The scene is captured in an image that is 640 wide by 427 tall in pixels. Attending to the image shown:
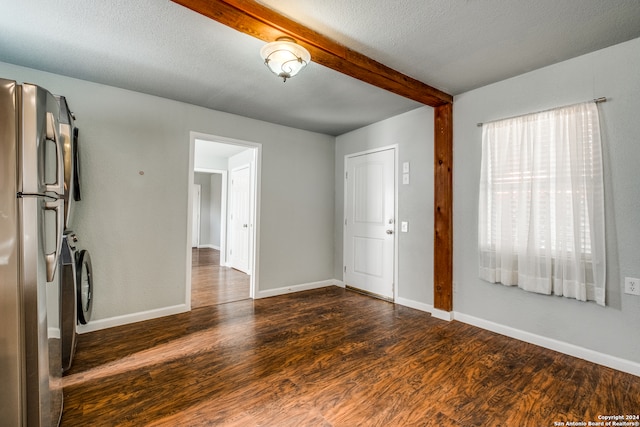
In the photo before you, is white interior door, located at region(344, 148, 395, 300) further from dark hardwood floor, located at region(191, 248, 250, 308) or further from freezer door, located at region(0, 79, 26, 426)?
freezer door, located at region(0, 79, 26, 426)

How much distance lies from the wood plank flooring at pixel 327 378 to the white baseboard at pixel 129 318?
87 mm

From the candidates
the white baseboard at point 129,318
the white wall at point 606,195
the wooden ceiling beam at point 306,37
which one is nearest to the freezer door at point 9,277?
the wooden ceiling beam at point 306,37

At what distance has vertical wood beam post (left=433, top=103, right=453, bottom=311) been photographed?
10.6 ft

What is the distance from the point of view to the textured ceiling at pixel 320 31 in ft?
6.08

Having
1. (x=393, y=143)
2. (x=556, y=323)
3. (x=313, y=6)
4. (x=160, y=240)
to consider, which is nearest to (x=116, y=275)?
(x=160, y=240)

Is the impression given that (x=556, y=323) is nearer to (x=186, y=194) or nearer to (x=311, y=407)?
(x=311, y=407)

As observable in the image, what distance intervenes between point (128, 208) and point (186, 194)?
604 millimetres

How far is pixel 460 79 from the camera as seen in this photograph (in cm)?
284

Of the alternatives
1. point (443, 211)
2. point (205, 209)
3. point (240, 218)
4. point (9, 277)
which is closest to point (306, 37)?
point (9, 277)

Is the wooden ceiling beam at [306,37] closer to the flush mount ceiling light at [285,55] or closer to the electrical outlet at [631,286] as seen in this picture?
the flush mount ceiling light at [285,55]

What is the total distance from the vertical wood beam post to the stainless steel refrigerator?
10.7 feet

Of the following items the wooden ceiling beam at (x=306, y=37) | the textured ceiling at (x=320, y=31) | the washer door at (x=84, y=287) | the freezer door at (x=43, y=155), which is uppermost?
the textured ceiling at (x=320, y=31)

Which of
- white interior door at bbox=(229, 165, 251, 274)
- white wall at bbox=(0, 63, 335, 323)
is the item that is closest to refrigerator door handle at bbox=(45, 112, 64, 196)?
white wall at bbox=(0, 63, 335, 323)

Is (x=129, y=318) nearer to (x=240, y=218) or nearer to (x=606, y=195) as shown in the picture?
(x=240, y=218)
